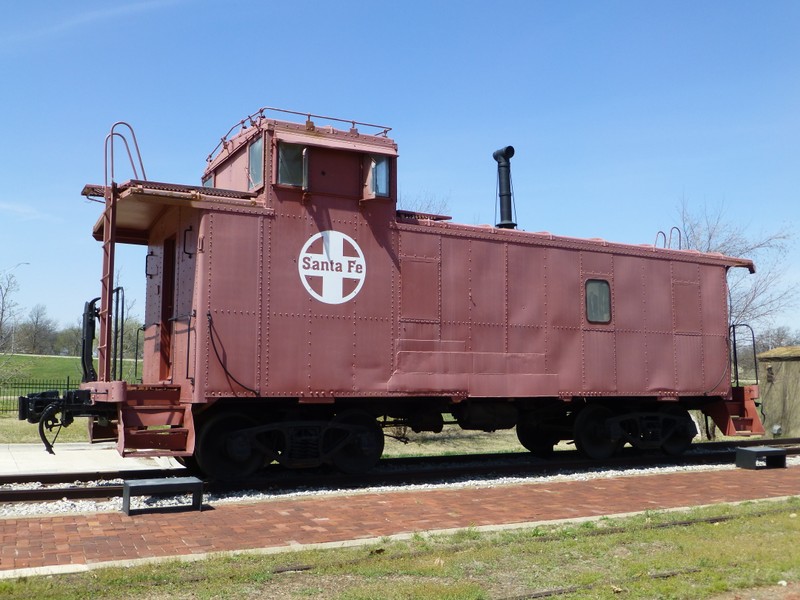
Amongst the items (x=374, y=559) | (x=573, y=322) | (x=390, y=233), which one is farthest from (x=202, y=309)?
(x=573, y=322)

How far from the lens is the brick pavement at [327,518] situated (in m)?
6.40

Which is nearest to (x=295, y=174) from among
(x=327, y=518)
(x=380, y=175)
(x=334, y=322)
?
(x=380, y=175)

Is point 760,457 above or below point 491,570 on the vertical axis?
above

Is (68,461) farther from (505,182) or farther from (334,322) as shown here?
(505,182)

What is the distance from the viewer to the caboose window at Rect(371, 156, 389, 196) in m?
10.8

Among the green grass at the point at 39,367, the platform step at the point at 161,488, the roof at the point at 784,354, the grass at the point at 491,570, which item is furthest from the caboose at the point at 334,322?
the green grass at the point at 39,367

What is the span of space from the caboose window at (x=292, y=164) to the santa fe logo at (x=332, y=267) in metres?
0.82

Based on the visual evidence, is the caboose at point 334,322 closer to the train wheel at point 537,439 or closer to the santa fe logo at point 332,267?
the santa fe logo at point 332,267

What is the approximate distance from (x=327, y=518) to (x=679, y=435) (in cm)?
854

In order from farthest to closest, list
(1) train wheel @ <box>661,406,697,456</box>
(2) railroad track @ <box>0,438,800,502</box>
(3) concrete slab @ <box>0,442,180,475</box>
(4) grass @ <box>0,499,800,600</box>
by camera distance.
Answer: (1) train wheel @ <box>661,406,697,456</box>
(3) concrete slab @ <box>0,442,180,475</box>
(2) railroad track @ <box>0,438,800,502</box>
(4) grass @ <box>0,499,800,600</box>

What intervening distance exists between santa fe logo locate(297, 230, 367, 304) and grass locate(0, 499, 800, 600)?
4.40 m

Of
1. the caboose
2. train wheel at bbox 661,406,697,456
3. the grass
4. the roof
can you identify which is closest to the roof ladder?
the caboose

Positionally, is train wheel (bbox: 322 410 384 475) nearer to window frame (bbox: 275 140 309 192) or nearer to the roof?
window frame (bbox: 275 140 309 192)

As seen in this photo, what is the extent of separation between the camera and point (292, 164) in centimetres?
1045
